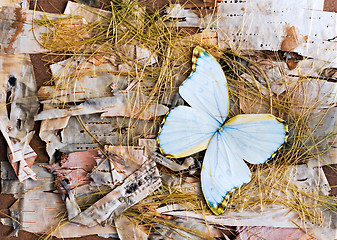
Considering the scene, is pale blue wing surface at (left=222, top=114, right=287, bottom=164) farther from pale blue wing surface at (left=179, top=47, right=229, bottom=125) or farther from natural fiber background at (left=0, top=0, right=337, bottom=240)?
natural fiber background at (left=0, top=0, right=337, bottom=240)

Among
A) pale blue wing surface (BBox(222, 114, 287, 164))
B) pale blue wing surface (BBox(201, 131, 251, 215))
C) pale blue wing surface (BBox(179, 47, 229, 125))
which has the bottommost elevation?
pale blue wing surface (BBox(201, 131, 251, 215))

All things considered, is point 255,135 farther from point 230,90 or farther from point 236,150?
point 230,90

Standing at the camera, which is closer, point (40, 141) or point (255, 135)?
point (255, 135)

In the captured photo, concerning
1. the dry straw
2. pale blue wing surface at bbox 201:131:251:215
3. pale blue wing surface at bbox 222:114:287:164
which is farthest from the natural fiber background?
pale blue wing surface at bbox 201:131:251:215

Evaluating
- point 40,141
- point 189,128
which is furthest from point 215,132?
point 40,141

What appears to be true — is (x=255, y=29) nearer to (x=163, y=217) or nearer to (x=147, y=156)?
(x=147, y=156)

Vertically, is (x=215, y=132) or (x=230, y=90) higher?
(x=230, y=90)

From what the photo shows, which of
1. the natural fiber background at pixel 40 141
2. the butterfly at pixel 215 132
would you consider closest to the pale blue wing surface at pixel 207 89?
the butterfly at pixel 215 132
